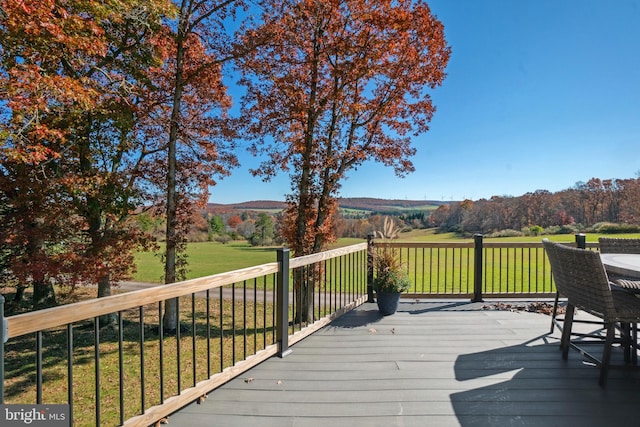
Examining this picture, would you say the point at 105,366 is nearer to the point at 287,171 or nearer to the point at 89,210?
the point at 89,210

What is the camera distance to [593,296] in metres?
2.48

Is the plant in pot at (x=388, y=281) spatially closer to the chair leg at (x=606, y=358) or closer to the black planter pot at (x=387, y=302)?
the black planter pot at (x=387, y=302)

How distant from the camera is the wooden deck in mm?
2020

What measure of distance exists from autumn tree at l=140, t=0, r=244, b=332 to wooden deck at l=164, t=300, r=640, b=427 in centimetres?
453

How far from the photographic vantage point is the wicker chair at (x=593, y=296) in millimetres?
2371

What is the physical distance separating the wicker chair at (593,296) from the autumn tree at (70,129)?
5499 millimetres

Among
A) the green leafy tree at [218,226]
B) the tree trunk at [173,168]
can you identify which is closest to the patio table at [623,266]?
the tree trunk at [173,168]

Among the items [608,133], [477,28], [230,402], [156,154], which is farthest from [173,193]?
[608,133]

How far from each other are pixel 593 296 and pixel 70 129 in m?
6.27

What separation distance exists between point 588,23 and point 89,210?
10.4m

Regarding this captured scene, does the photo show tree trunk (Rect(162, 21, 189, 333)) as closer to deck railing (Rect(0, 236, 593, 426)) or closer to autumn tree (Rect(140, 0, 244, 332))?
autumn tree (Rect(140, 0, 244, 332))

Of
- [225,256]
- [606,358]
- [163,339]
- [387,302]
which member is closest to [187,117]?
[163,339]

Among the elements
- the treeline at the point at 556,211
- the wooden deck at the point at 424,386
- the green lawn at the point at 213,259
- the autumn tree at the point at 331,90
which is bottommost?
the green lawn at the point at 213,259

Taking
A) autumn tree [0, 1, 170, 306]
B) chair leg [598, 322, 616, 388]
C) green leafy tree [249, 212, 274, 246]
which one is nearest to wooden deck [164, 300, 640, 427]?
chair leg [598, 322, 616, 388]
